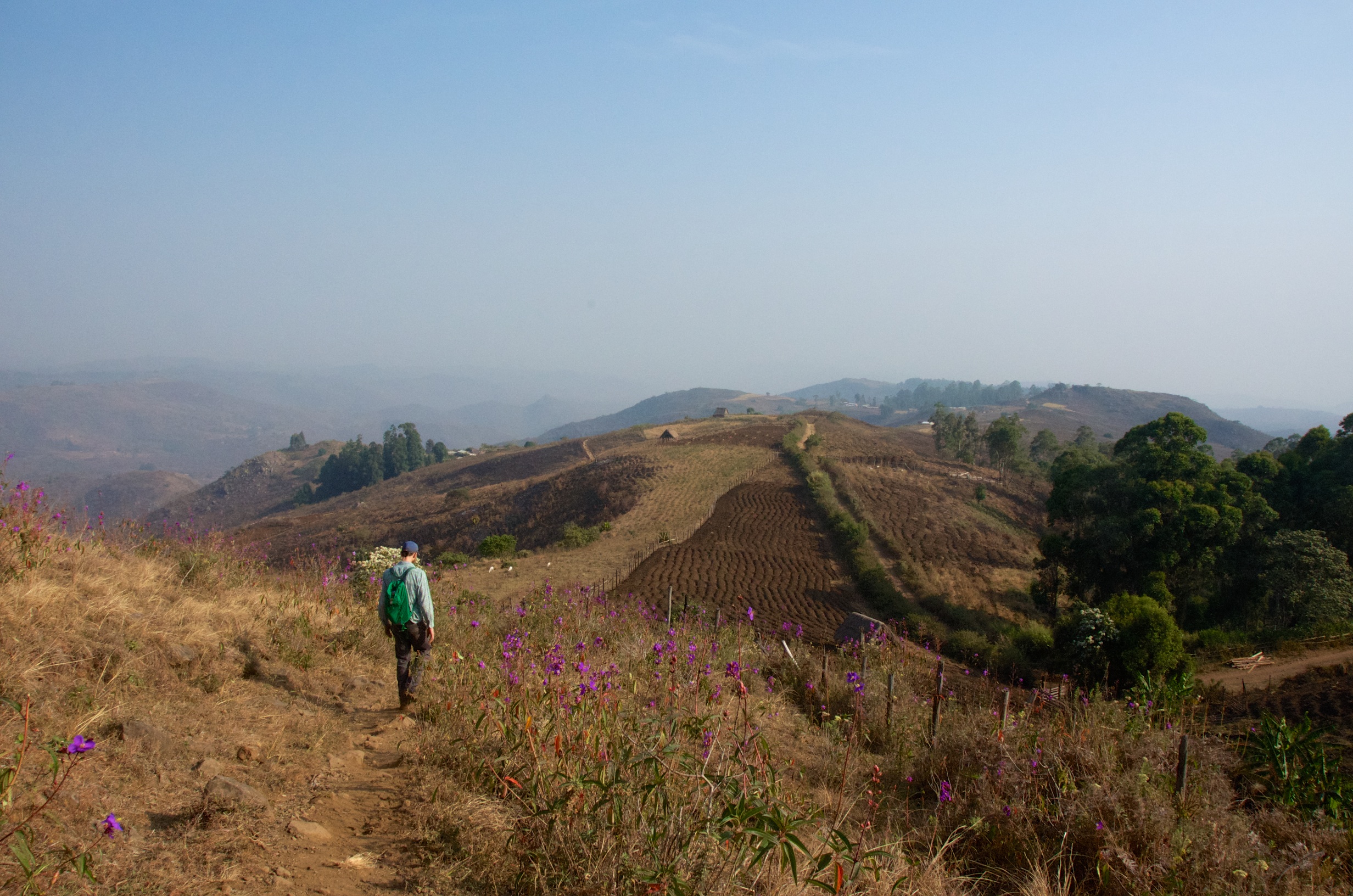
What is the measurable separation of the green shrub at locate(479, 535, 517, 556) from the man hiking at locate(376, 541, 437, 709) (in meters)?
19.1

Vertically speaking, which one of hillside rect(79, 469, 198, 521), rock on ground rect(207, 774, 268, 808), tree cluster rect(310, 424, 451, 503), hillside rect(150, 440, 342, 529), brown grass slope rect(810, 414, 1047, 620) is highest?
rock on ground rect(207, 774, 268, 808)

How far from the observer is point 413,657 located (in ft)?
17.4

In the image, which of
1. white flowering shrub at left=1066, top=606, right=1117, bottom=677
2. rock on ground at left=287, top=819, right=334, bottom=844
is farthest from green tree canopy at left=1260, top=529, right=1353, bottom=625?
rock on ground at left=287, top=819, right=334, bottom=844

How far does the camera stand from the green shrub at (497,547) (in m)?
24.2

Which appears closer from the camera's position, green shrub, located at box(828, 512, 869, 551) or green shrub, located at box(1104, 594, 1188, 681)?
green shrub, located at box(1104, 594, 1188, 681)

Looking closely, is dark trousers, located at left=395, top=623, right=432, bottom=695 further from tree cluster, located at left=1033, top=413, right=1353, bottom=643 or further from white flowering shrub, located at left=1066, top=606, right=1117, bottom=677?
tree cluster, located at left=1033, top=413, right=1353, bottom=643

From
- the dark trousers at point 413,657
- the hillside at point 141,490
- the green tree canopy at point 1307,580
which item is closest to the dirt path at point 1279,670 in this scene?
the green tree canopy at point 1307,580

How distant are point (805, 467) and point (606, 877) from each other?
138 feet

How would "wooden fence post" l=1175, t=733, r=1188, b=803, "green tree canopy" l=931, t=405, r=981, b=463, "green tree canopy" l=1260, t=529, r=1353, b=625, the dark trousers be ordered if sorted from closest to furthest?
"wooden fence post" l=1175, t=733, r=1188, b=803 < the dark trousers < "green tree canopy" l=1260, t=529, r=1353, b=625 < "green tree canopy" l=931, t=405, r=981, b=463

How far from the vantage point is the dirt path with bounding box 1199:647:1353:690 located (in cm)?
1415

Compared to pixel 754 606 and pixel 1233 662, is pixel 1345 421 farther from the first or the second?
pixel 754 606

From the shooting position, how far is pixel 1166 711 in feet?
16.1

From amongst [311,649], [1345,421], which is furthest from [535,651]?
[1345,421]

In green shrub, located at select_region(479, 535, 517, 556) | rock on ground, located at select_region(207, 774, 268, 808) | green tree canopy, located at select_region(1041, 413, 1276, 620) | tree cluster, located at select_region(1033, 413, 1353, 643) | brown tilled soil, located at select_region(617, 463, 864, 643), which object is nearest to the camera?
rock on ground, located at select_region(207, 774, 268, 808)
